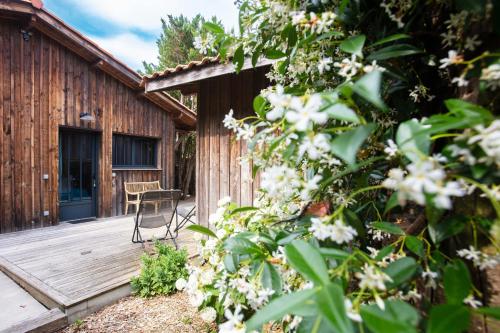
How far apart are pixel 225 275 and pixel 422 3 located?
899mm

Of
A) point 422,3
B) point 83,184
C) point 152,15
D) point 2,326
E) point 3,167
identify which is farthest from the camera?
point 152,15

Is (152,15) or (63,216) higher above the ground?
(152,15)

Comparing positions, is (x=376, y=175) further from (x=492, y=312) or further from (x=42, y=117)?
(x=42, y=117)

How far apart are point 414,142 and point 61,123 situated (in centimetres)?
656

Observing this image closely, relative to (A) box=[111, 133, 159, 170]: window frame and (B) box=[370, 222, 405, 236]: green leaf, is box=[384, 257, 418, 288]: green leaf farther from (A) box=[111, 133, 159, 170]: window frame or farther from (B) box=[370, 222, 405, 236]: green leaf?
(A) box=[111, 133, 159, 170]: window frame

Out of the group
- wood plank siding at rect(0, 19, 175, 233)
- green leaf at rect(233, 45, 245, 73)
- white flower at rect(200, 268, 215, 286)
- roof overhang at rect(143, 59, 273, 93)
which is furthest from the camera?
wood plank siding at rect(0, 19, 175, 233)

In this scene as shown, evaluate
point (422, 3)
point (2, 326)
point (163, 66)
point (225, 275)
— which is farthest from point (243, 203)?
point (163, 66)

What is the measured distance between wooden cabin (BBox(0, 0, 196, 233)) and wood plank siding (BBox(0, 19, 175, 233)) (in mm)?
15

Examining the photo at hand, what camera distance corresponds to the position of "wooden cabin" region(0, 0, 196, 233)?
462cm

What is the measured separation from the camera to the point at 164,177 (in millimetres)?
7672

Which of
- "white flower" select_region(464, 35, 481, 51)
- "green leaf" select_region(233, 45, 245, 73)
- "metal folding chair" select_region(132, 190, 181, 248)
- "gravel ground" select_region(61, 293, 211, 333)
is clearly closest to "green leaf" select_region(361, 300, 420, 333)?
"white flower" select_region(464, 35, 481, 51)

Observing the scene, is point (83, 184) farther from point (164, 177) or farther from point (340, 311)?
point (340, 311)

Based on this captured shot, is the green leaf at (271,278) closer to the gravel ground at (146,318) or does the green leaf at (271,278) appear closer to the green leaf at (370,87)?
the green leaf at (370,87)

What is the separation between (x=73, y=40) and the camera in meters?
5.23
